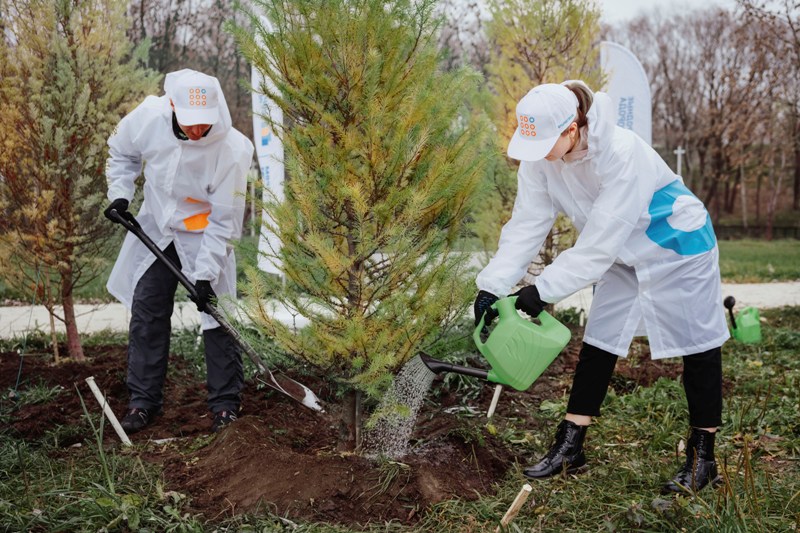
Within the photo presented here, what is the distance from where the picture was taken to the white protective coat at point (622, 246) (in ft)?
9.84

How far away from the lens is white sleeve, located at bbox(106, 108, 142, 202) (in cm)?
409

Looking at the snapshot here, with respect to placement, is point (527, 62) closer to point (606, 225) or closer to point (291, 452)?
point (606, 225)

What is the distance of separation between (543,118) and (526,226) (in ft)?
1.92

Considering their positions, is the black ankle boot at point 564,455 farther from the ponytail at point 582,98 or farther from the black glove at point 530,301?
the ponytail at point 582,98

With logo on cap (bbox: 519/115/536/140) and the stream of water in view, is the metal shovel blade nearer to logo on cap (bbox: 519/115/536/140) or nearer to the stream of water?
the stream of water

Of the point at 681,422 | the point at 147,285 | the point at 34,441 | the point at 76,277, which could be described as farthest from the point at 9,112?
the point at 681,422

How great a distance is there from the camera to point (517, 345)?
3016mm

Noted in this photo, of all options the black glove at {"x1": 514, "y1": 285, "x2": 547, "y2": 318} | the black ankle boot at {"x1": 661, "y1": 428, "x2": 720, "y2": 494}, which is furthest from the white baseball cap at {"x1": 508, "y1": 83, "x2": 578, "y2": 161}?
the black ankle boot at {"x1": 661, "y1": 428, "x2": 720, "y2": 494}

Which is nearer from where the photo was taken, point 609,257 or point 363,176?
point 609,257

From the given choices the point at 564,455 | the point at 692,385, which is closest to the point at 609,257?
the point at 692,385

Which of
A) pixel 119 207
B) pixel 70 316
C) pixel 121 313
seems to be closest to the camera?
pixel 119 207

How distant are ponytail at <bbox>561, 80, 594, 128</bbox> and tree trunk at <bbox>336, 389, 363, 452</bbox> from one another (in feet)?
4.85

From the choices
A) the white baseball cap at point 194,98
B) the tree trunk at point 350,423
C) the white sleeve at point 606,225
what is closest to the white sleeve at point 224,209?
the white baseball cap at point 194,98

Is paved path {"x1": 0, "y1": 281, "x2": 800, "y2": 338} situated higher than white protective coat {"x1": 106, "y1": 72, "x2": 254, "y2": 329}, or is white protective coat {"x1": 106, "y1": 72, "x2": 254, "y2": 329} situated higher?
white protective coat {"x1": 106, "y1": 72, "x2": 254, "y2": 329}
